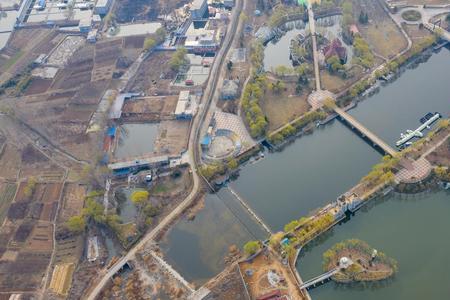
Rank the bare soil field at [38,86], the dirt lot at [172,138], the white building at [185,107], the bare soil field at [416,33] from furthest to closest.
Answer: the bare soil field at [38,86] → the bare soil field at [416,33] → the white building at [185,107] → the dirt lot at [172,138]

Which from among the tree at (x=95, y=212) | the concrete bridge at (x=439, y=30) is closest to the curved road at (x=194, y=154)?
the tree at (x=95, y=212)

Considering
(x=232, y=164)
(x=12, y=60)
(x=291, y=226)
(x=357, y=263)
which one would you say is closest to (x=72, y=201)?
(x=232, y=164)

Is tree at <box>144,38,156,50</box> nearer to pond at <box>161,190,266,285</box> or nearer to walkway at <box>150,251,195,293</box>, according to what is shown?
pond at <box>161,190,266,285</box>

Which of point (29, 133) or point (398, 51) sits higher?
point (29, 133)

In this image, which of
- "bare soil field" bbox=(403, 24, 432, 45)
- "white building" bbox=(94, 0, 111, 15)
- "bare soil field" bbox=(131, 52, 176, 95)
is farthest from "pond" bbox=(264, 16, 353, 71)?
"white building" bbox=(94, 0, 111, 15)

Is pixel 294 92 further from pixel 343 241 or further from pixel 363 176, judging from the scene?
pixel 343 241


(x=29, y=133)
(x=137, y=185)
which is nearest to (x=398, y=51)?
(x=137, y=185)

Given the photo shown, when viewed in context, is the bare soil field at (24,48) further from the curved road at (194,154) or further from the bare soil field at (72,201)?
the curved road at (194,154)
